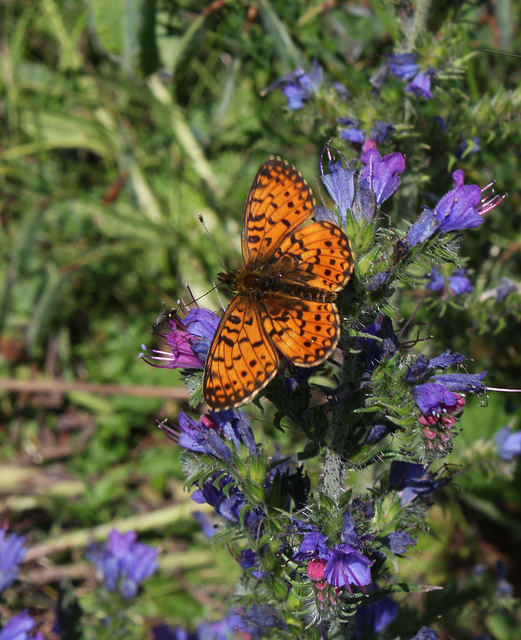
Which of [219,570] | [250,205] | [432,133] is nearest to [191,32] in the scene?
[432,133]

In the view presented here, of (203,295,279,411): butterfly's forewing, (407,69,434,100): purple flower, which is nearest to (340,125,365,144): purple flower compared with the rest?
(407,69,434,100): purple flower

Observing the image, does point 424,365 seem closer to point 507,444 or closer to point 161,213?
point 507,444

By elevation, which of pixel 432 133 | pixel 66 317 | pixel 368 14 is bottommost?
pixel 66 317

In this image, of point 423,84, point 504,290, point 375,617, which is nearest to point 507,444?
point 504,290

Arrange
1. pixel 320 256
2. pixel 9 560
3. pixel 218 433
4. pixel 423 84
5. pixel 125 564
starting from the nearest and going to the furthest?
pixel 320 256
pixel 218 433
pixel 423 84
pixel 9 560
pixel 125 564

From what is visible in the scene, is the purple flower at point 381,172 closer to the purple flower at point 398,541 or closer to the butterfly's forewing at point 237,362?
the butterfly's forewing at point 237,362

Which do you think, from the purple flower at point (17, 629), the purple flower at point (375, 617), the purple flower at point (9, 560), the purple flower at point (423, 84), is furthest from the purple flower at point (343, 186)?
the purple flower at point (9, 560)

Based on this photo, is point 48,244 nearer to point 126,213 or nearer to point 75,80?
point 126,213
